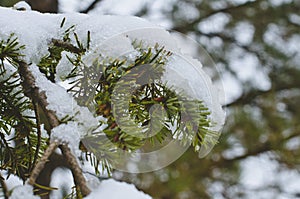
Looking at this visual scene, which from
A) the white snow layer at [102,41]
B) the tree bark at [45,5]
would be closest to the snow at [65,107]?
the white snow layer at [102,41]

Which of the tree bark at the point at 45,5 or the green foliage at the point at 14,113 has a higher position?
the green foliage at the point at 14,113

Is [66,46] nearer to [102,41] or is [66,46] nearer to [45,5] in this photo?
[102,41]

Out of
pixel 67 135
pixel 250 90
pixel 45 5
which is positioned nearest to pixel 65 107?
pixel 67 135

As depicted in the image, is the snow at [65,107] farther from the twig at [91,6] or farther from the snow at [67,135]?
the twig at [91,6]

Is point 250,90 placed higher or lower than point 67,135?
lower

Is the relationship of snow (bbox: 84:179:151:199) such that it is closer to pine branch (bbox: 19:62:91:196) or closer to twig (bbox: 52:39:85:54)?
pine branch (bbox: 19:62:91:196)

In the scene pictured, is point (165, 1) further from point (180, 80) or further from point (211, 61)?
point (180, 80)

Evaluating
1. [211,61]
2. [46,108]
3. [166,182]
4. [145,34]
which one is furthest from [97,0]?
[46,108]
